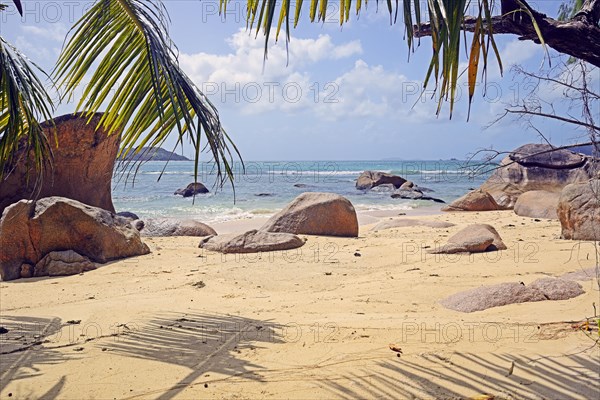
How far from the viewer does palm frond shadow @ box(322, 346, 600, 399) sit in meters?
2.52

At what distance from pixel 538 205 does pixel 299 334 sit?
10730mm

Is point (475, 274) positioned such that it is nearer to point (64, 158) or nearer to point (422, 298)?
point (422, 298)

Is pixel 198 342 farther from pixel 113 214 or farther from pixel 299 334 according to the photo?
pixel 113 214

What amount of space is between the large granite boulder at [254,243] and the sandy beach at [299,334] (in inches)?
43.6

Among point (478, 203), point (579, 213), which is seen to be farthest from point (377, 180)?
point (579, 213)

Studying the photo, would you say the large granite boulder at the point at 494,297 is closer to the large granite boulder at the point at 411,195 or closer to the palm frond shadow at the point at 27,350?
the palm frond shadow at the point at 27,350

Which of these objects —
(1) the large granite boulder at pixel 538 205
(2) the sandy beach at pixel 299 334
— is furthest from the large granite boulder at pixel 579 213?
(1) the large granite boulder at pixel 538 205

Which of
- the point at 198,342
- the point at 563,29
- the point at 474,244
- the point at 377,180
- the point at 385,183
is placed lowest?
the point at 198,342

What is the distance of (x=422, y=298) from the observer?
4.58m

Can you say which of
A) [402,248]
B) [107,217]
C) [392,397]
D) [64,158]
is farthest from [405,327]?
[64,158]

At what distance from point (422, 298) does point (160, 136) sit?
9.11 ft

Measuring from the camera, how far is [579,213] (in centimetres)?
704

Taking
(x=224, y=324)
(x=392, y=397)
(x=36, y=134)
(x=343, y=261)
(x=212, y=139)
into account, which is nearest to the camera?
(x=392, y=397)

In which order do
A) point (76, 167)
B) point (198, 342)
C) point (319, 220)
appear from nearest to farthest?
point (198, 342) < point (319, 220) < point (76, 167)
